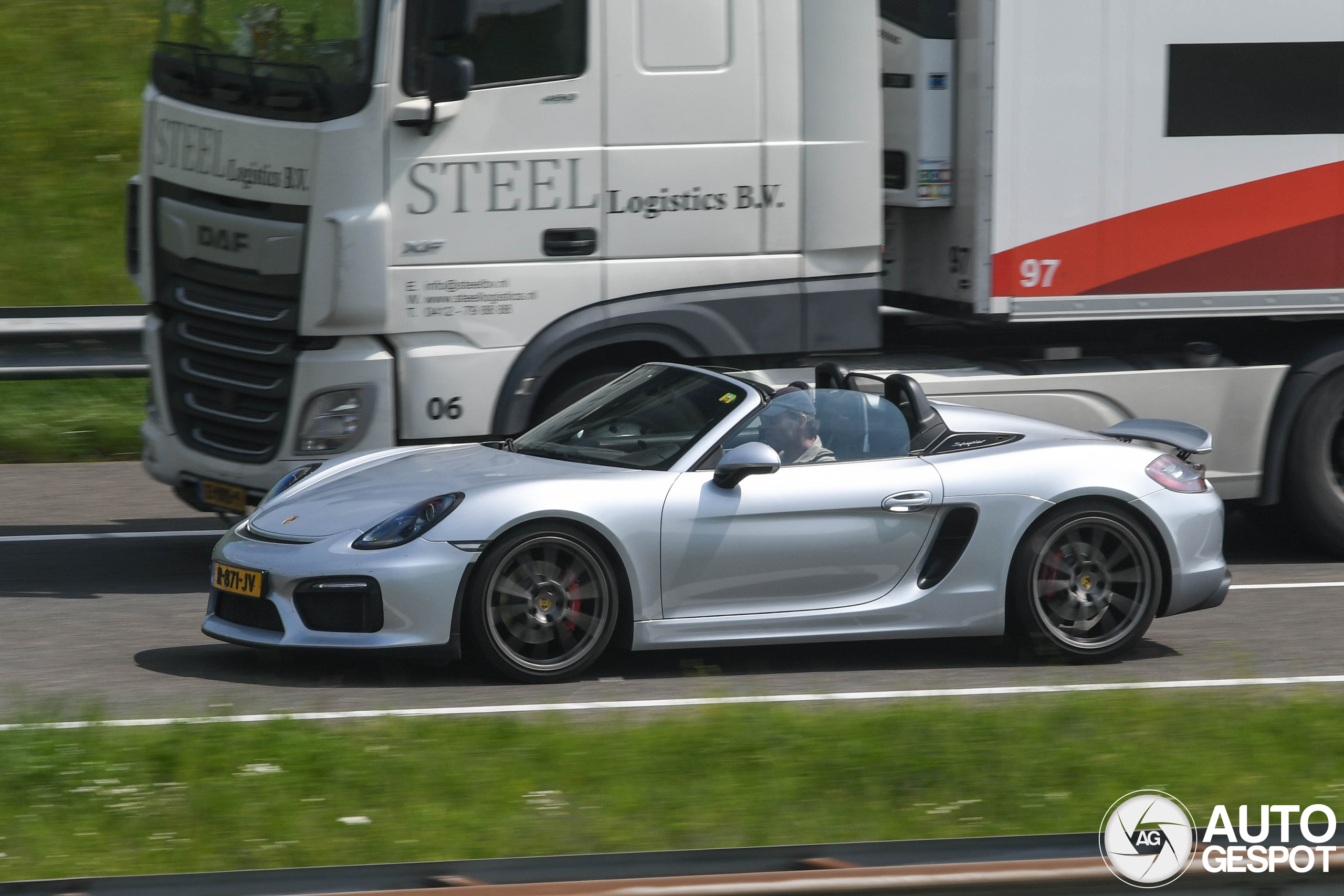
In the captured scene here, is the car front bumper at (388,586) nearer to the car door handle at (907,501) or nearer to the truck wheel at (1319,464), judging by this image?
the car door handle at (907,501)

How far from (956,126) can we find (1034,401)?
142cm

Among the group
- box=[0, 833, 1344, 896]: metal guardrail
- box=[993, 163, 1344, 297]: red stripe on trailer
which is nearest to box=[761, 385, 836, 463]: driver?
box=[993, 163, 1344, 297]: red stripe on trailer

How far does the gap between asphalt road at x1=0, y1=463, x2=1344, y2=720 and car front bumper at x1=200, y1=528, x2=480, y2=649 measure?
0.15 m

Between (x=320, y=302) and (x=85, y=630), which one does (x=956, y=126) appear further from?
(x=85, y=630)

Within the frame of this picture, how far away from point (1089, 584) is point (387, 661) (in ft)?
9.22

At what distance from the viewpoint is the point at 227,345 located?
791cm

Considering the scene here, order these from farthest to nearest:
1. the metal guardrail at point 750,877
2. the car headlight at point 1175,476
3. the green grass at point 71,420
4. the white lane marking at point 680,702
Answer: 1. the green grass at point 71,420
2. the car headlight at point 1175,476
3. the white lane marking at point 680,702
4. the metal guardrail at point 750,877

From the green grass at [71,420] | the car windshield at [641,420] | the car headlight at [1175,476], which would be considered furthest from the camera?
the green grass at [71,420]

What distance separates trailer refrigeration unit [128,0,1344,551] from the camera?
7.48 metres

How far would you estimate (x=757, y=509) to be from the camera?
6.33 m

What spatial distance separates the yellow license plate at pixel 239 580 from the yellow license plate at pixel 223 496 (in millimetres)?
1542

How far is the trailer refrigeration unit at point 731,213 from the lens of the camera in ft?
24.6

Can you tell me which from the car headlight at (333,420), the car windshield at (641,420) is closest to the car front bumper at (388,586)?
the car windshield at (641,420)

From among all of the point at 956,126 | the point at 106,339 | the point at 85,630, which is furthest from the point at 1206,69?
the point at 106,339
